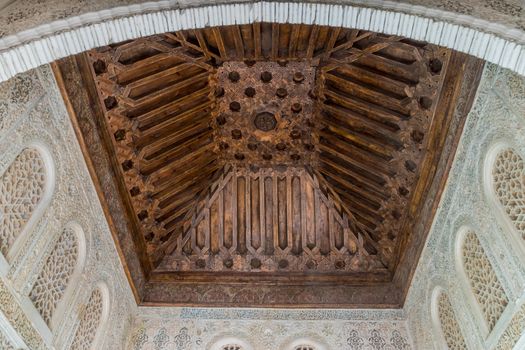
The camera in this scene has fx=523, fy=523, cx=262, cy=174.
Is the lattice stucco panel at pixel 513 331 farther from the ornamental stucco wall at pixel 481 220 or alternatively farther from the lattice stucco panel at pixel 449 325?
the lattice stucco panel at pixel 449 325

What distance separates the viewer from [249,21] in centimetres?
357

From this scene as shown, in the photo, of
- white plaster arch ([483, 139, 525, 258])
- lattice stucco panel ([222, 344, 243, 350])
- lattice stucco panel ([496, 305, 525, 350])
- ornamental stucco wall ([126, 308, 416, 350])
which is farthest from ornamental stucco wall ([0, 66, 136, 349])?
lattice stucco panel ([496, 305, 525, 350])

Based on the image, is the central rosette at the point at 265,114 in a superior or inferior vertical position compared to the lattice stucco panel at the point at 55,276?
superior

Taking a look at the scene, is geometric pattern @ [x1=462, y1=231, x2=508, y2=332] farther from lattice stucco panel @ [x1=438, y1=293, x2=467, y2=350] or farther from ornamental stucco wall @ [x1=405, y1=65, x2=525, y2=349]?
lattice stucco panel @ [x1=438, y1=293, x2=467, y2=350]

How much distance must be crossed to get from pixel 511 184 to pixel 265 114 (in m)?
3.37

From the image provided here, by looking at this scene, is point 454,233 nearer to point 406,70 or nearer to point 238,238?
point 406,70

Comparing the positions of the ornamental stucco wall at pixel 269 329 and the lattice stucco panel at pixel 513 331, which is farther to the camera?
the ornamental stucco wall at pixel 269 329

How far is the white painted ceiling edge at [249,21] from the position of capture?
10.9ft

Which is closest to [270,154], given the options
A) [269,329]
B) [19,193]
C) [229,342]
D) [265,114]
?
[265,114]

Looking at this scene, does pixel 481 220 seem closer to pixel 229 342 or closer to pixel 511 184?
pixel 511 184

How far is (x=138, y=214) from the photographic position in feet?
22.3

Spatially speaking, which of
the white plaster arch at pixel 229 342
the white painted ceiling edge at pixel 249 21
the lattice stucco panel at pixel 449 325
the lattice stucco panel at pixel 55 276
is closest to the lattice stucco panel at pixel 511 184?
the white painted ceiling edge at pixel 249 21

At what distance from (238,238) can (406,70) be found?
355 centimetres

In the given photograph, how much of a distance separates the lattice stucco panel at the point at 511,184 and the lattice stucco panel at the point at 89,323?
435cm
